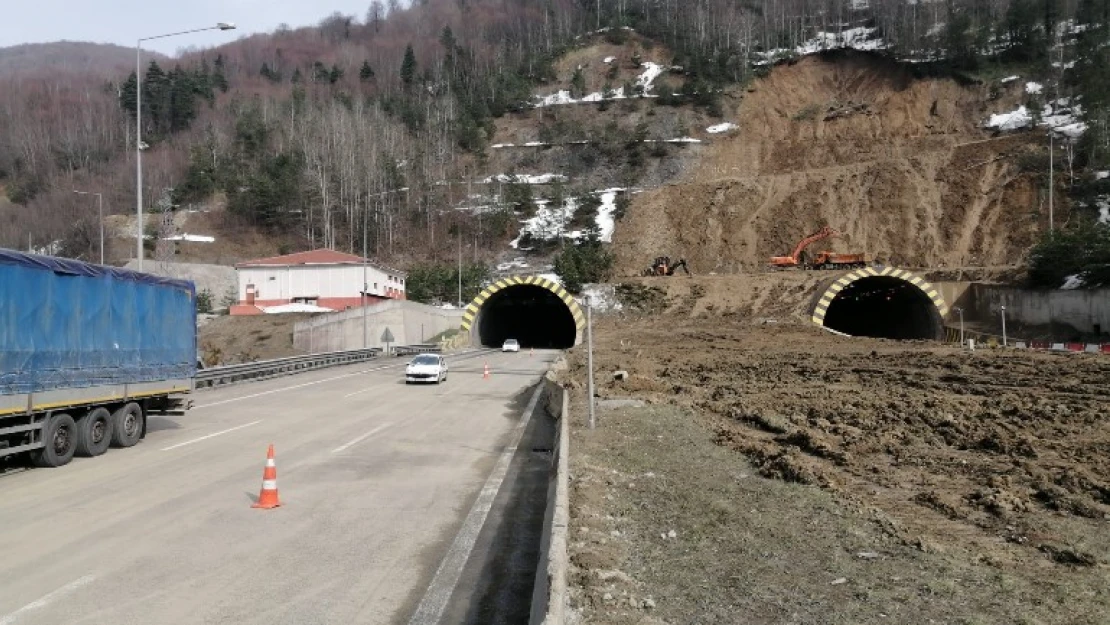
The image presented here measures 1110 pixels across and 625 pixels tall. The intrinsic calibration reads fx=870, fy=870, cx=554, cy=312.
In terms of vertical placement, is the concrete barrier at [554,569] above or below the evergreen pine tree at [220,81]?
below

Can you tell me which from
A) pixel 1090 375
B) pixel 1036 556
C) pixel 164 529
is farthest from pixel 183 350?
pixel 1090 375

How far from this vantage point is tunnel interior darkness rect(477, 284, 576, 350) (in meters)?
68.4

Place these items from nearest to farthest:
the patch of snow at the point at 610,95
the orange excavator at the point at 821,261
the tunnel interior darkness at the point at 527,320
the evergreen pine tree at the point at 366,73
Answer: the orange excavator at the point at 821,261, the tunnel interior darkness at the point at 527,320, the patch of snow at the point at 610,95, the evergreen pine tree at the point at 366,73

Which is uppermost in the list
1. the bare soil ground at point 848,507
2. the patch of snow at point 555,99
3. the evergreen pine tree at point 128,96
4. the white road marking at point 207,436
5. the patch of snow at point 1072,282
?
the evergreen pine tree at point 128,96

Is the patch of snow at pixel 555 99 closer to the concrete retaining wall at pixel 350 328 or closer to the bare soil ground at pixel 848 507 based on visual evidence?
the concrete retaining wall at pixel 350 328

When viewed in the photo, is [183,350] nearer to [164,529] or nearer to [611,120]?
[164,529]

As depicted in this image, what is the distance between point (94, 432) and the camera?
15047mm

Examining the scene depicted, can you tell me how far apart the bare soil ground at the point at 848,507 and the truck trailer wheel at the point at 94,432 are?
830 cm

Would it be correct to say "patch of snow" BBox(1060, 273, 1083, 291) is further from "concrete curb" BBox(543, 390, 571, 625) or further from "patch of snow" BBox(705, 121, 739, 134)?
"patch of snow" BBox(705, 121, 739, 134)

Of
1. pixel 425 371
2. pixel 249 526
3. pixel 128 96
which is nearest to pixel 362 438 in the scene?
pixel 249 526

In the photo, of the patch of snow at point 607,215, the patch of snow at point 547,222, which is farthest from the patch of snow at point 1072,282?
the patch of snow at point 547,222

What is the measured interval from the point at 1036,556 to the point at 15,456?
1426 centimetres

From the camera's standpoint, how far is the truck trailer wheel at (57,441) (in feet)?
44.2

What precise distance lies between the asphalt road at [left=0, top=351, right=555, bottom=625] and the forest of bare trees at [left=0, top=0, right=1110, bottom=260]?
67854 millimetres
